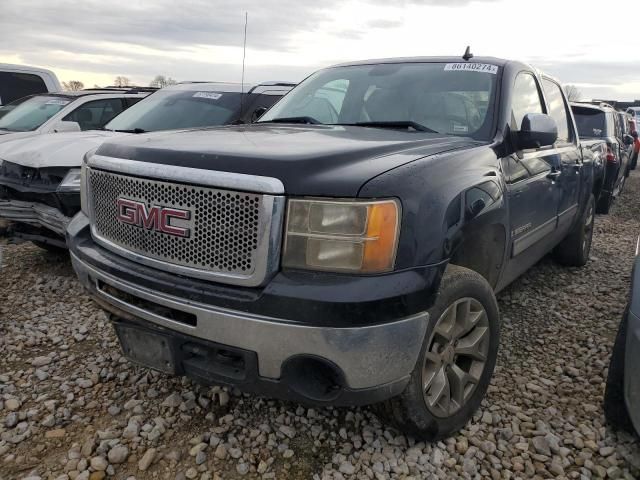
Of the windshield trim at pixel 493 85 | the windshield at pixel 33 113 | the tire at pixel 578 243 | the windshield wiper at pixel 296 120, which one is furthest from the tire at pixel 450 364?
A: the windshield at pixel 33 113

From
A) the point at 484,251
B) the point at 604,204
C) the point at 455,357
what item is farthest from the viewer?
the point at 604,204

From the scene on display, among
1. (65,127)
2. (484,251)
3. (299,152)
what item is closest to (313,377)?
(299,152)

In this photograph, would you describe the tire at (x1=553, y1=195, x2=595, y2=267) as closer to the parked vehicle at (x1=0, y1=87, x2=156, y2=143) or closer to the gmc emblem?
the gmc emblem

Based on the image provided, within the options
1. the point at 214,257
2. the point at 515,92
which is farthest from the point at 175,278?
the point at 515,92

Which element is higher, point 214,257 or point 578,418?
point 214,257

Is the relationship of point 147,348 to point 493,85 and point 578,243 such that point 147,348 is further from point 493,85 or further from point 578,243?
point 578,243

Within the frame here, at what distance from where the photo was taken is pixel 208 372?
82.6 inches

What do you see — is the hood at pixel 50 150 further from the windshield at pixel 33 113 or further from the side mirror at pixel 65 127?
the windshield at pixel 33 113

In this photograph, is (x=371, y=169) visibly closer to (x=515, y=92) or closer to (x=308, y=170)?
(x=308, y=170)

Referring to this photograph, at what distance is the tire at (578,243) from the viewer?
4926mm

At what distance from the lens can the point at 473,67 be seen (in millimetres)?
3252

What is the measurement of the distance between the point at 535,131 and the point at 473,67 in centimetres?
64

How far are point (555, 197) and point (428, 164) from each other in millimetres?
1915

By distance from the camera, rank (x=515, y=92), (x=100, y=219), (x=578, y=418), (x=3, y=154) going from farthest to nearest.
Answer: (x=3, y=154) < (x=515, y=92) < (x=578, y=418) < (x=100, y=219)
